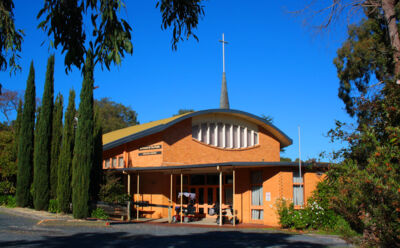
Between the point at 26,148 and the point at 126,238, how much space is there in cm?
1312

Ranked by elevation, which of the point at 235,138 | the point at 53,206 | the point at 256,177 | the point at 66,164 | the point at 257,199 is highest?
the point at 235,138

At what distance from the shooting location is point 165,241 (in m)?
13.3

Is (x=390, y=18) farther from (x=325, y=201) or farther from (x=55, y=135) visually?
(x=55, y=135)

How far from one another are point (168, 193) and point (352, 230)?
55.9 feet

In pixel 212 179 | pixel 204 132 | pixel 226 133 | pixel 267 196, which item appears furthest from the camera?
pixel 226 133

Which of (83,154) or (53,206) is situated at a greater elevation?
(83,154)

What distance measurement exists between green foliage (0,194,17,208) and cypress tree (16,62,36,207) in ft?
2.89

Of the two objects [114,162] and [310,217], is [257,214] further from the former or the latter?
[114,162]

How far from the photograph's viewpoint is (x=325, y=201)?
1811 centimetres

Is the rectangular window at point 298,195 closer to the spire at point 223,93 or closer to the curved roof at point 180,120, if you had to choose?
the curved roof at point 180,120

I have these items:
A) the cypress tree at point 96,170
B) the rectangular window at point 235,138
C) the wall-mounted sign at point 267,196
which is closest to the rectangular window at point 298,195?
the wall-mounted sign at point 267,196

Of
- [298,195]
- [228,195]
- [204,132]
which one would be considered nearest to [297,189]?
[298,195]

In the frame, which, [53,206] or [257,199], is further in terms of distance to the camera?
[53,206]

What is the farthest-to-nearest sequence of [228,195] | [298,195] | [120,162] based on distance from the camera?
[120,162]
[228,195]
[298,195]
